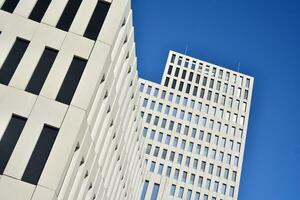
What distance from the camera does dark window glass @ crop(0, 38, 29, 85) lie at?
2121cm

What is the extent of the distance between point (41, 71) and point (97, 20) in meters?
5.06

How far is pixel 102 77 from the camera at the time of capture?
23953mm

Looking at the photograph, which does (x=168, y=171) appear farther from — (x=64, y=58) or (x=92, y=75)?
(x=64, y=58)

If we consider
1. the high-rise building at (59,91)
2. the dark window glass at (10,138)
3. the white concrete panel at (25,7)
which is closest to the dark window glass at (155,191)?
the high-rise building at (59,91)

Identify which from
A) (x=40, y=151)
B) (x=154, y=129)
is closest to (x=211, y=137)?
(x=154, y=129)

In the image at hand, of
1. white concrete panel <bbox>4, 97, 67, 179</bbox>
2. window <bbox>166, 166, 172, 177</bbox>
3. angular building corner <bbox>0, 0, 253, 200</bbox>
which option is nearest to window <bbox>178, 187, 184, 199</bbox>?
window <bbox>166, 166, 172, 177</bbox>

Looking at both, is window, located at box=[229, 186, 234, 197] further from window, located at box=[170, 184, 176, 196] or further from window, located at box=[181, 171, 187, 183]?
window, located at box=[170, 184, 176, 196]

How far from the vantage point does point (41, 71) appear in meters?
21.9

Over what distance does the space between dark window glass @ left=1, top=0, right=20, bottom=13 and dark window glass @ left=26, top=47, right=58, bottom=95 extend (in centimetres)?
359

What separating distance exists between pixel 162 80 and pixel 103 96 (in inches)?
2254

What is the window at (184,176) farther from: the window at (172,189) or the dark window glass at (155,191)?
the dark window glass at (155,191)

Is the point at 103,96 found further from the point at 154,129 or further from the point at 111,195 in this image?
the point at 154,129

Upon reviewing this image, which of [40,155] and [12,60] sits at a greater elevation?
[12,60]

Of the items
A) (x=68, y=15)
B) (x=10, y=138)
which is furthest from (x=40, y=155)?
(x=68, y=15)
